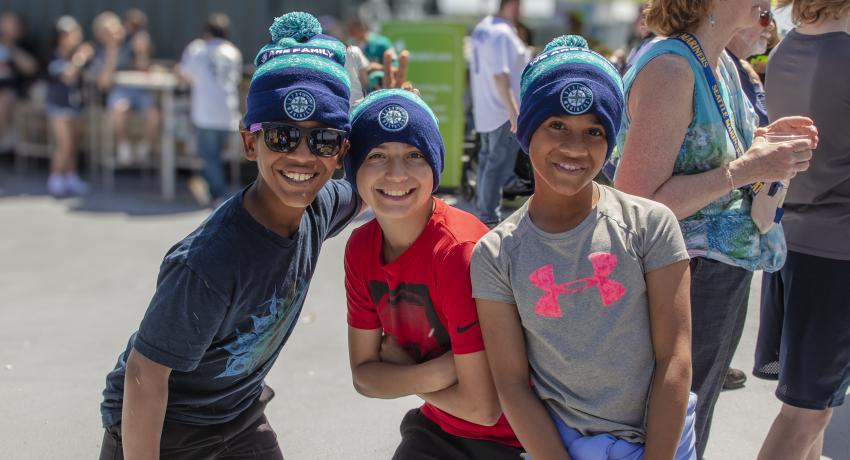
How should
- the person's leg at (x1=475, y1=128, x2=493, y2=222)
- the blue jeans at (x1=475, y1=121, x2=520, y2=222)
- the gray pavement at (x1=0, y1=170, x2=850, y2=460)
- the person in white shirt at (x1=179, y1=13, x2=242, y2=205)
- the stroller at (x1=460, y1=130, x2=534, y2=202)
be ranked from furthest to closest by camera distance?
the person in white shirt at (x1=179, y1=13, x2=242, y2=205), the person's leg at (x1=475, y1=128, x2=493, y2=222), the blue jeans at (x1=475, y1=121, x2=520, y2=222), the stroller at (x1=460, y1=130, x2=534, y2=202), the gray pavement at (x1=0, y1=170, x2=850, y2=460)

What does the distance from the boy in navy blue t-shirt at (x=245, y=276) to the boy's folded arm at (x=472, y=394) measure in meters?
0.55

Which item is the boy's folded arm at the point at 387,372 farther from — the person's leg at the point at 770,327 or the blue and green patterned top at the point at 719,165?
the person's leg at the point at 770,327

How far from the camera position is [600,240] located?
222 cm

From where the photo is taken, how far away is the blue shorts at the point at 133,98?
1102 cm

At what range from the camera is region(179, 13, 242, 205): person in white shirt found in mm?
9656

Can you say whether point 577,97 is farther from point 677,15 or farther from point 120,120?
point 120,120

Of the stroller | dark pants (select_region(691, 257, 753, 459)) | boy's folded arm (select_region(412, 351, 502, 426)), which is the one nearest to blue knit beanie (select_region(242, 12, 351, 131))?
boy's folded arm (select_region(412, 351, 502, 426))

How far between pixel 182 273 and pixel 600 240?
3.48ft

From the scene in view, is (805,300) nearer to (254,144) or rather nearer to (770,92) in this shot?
(770,92)

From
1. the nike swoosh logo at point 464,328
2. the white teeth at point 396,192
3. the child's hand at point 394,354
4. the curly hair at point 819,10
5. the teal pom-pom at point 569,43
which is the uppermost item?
the curly hair at point 819,10

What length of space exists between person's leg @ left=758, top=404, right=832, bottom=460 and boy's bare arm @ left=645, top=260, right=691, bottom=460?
1.06m

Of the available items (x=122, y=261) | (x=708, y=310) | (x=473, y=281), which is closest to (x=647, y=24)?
(x=708, y=310)

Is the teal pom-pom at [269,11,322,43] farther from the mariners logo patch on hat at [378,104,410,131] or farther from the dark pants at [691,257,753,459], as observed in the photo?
the dark pants at [691,257,753,459]

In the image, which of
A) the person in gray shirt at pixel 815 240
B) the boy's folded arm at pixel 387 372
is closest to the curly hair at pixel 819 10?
the person in gray shirt at pixel 815 240
